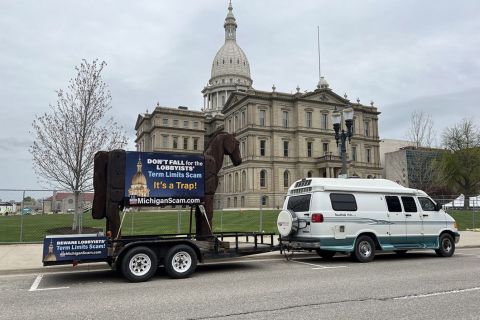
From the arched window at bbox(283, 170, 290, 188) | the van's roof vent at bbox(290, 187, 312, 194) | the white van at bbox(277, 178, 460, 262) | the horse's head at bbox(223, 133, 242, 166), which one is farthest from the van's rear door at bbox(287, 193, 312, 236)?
the arched window at bbox(283, 170, 290, 188)

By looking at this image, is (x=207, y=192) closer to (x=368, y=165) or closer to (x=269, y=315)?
(x=269, y=315)

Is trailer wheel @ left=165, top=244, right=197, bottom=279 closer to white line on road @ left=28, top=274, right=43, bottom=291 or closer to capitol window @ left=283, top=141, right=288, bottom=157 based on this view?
white line on road @ left=28, top=274, right=43, bottom=291

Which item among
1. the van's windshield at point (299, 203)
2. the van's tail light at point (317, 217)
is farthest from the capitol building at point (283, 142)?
the van's tail light at point (317, 217)

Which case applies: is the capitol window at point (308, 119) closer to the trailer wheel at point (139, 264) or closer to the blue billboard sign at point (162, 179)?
the blue billboard sign at point (162, 179)

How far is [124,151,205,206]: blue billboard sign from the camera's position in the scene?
420 inches

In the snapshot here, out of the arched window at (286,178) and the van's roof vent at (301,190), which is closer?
the van's roof vent at (301,190)

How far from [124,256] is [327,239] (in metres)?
5.85

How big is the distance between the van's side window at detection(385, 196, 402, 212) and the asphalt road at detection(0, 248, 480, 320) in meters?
2.11

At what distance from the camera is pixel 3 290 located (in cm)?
871

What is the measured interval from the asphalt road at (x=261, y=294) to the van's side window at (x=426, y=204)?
9.00 feet

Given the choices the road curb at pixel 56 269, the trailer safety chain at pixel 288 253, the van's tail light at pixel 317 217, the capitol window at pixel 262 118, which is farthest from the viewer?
the capitol window at pixel 262 118

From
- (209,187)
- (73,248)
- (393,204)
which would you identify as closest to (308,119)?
(393,204)

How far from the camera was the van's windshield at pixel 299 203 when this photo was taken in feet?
42.5

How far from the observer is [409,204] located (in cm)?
1408
